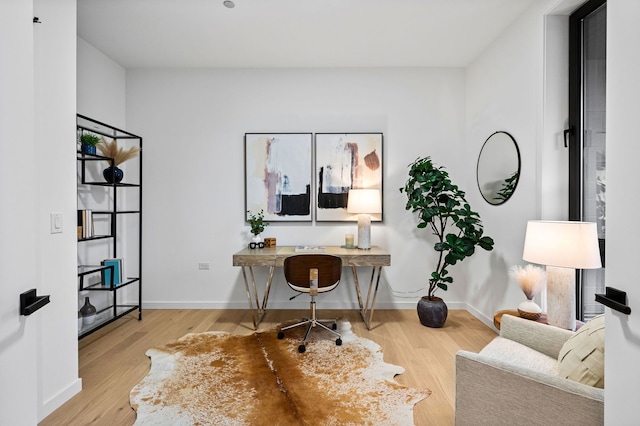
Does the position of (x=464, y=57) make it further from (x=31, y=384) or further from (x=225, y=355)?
(x=31, y=384)

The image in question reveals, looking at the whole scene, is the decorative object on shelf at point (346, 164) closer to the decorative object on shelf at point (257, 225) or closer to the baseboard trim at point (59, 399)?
the decorative object on shelf at point (257, 225)

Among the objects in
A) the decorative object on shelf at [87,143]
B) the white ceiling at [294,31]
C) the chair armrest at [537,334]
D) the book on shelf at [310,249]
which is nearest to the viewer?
the chair armrest at [537,334]

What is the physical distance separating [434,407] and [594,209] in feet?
5.77

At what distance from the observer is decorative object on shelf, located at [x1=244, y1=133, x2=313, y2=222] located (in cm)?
386

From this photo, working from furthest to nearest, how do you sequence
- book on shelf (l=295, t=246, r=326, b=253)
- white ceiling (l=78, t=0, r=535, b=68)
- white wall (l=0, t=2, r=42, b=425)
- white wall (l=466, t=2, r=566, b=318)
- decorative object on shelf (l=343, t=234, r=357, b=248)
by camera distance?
decorative object on shelf (l=343, t=234, r=357, b=248)
book on shelf (l=295, t=246, r=326, b=253)
white ceiling (l=78, t=0, r=535, b=68)
white wall (l=466, t=2, r=566, b=318)
white wall (l=0, t=2, r=42, b=425)

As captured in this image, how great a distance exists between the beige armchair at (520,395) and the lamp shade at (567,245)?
558 mm

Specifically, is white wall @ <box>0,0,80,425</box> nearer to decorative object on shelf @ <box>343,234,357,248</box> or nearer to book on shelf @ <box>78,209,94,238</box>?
book on shelf @ <box>78,209,94,238</box>

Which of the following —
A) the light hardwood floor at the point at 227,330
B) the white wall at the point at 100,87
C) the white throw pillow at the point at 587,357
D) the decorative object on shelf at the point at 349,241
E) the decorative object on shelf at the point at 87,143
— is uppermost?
the white wall at the point at 100,87

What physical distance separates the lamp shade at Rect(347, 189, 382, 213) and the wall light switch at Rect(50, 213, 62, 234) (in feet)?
8.30

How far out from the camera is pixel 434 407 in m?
1.97

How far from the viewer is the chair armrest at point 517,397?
1183mm

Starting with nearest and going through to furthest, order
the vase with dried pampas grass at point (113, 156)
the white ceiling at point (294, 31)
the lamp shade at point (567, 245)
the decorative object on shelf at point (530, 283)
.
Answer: the lamp shade at point (567, 245) → the decorative object on shelf at point (530, 283) → the white ceiling at point (294, 31) → the vase with dried pampas grass at point (113, 156)

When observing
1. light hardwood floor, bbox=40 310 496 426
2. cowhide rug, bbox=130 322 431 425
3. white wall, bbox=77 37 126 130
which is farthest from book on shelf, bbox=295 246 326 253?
white wall, bbox=77 37 126 130

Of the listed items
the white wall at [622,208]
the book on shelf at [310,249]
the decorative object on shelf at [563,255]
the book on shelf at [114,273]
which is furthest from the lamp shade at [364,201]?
the white wall at [622,208]
